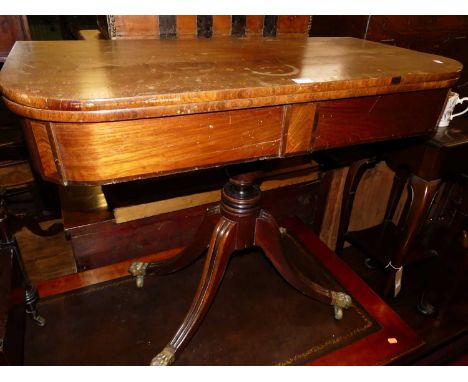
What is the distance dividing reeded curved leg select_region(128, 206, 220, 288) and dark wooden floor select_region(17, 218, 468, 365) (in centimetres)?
66

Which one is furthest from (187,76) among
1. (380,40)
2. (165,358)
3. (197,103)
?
(380,40)

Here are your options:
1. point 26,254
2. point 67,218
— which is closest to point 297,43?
point 67,218

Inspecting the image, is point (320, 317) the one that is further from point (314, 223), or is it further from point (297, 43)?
point (297, 43)

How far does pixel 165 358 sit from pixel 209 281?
0.21m

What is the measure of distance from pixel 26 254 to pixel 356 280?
1593 mm

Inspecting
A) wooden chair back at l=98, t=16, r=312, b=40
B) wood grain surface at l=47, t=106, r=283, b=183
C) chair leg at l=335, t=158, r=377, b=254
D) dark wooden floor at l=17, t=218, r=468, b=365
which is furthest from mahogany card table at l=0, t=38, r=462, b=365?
dark wooden floor at l=17, t=218, r=468, b=365

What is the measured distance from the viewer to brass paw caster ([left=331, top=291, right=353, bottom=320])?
1078 millimetres

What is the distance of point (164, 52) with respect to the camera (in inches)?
33.3

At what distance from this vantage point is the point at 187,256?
3.55 ft

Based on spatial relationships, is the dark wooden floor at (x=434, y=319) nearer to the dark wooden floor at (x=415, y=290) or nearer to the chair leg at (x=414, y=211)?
the dark wooden floor at (x=415, y=290)

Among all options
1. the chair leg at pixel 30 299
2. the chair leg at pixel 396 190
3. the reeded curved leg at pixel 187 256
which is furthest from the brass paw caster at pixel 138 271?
the chair leg at pixel 396 190

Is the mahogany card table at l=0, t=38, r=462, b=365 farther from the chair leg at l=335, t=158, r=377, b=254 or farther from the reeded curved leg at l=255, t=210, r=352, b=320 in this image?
the chair leg at l=335, t=158, r=377, b=254

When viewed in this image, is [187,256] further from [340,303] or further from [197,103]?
[197,103]

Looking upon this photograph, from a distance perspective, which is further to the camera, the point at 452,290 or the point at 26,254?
the point at 26,254
